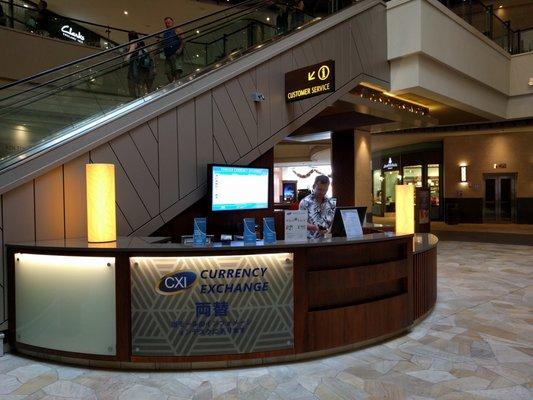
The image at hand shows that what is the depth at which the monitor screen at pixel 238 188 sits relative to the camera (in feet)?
18.0

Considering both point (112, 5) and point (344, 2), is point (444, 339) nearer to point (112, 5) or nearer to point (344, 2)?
point (344, 2)

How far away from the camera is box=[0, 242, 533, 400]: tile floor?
3098 millimetres

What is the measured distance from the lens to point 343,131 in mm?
12102

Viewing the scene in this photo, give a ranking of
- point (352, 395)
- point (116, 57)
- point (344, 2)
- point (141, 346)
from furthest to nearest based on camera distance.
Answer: point (344, 2), point (116, 57), point (141, 346), point (352, 395)

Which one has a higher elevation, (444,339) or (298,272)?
(298,272)

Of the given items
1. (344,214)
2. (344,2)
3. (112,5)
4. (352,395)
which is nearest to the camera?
(352,395)

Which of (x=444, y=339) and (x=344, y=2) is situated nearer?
(x=444, y=339)

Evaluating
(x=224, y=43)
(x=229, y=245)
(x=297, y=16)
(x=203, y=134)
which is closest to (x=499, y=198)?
(x=297, y=16)

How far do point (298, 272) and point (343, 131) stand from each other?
29.5 feet

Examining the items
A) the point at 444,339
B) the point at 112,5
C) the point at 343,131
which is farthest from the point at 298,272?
the point at 112,5

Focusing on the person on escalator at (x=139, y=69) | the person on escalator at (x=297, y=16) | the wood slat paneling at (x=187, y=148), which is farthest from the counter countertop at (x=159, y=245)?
the person on escalator at (x=297, y=16)

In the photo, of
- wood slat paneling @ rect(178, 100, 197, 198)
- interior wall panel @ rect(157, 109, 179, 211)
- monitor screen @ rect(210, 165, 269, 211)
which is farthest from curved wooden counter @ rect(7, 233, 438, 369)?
monitor screen @ rect(210, 165, 269, 211)

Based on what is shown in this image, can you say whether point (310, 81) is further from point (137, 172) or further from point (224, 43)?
point (137, 172)

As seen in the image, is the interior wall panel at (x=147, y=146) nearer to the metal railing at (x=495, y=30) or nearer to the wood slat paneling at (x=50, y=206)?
the wood slat paneling at (x=50, y=206)
